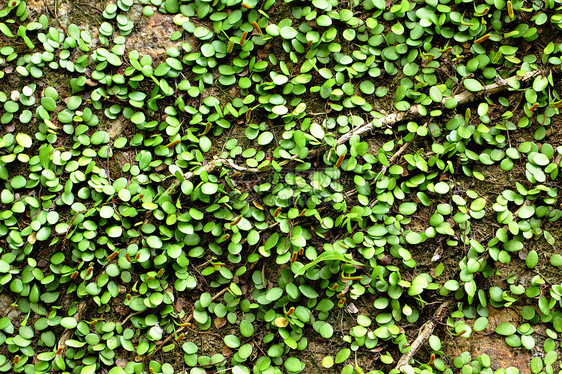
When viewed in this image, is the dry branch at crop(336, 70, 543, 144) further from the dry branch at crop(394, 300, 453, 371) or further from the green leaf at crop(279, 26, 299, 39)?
the dry branch at crop(394, 300, 453, 371)

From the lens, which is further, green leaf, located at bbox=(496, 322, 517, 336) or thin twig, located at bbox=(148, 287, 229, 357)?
thin twig, located at bbox=(148, 287, 229, 357)

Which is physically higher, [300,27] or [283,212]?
[300,27]

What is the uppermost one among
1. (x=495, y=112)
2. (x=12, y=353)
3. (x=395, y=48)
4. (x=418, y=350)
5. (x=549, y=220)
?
(x=395, y=48)

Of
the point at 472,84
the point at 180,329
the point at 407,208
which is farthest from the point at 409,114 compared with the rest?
the point at 180,329

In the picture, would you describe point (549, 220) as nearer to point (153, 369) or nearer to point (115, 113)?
point (153, 369)

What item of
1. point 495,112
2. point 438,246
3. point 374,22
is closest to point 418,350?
point 438,246

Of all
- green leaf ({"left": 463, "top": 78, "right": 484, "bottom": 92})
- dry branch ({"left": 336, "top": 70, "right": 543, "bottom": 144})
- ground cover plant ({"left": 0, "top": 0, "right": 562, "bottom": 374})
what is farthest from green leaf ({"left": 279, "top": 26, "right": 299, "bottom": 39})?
green leaf ({"left": 463, "top": 78, "right": 484, "bottom": 92})

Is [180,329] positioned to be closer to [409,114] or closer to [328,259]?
[328,259]

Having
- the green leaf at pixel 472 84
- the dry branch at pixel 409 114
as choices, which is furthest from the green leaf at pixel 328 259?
the green leaf at pixel 472 84
